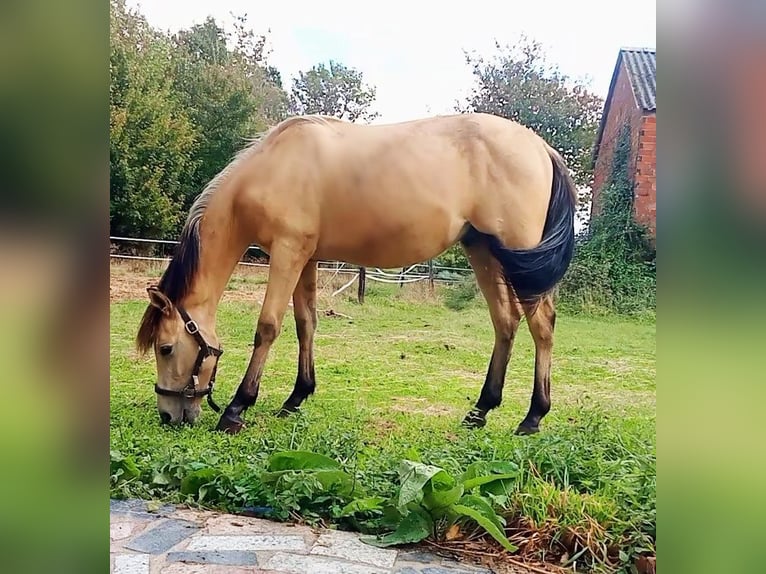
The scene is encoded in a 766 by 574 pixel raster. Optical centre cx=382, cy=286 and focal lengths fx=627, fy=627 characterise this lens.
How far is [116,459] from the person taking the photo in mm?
2529

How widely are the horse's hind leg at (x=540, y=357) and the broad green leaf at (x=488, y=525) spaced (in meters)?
0.50

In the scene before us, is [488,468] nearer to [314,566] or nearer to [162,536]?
[314,566]

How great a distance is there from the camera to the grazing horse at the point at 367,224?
2631 millimetres

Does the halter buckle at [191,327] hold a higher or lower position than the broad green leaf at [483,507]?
higher

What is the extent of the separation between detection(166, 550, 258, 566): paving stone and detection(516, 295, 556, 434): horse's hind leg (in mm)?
1170

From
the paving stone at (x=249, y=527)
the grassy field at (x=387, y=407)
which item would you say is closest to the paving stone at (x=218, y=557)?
the paving stone at (x=249, y=527)

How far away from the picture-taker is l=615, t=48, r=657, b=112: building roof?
7.82 feet

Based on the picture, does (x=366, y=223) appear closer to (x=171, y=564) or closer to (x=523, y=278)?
(x=523, y=278)

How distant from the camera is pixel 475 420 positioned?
264 centimetres

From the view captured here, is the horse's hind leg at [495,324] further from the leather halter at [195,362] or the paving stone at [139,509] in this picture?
the paving stone at [139,509]

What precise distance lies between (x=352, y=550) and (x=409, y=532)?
21 centimetres

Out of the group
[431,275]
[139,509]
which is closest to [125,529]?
[139,509]
